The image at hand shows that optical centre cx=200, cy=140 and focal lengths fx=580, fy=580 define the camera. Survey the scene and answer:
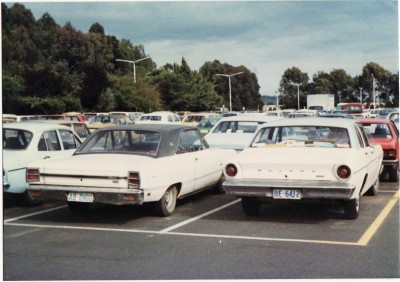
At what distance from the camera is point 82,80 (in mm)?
53250

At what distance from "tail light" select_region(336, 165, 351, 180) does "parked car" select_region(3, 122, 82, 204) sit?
14.1ft

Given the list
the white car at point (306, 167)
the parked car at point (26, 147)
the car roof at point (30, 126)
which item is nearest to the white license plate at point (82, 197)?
the parked car at point (26, 147)

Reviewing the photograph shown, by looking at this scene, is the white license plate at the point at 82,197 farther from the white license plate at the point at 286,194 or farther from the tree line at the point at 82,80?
the tree line at the point at 82,80

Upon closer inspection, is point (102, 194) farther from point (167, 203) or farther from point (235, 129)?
point (235, 129)

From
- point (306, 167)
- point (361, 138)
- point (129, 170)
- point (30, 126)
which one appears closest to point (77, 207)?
point (129, 170)

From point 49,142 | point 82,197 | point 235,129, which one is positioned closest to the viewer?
point 82,197

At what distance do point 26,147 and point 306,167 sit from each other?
4787 mm

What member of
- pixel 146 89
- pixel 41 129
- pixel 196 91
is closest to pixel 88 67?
pixel 146 89

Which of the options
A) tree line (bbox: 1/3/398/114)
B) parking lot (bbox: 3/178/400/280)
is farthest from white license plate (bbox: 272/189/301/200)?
tree line (bbox: 1/3/398/114)

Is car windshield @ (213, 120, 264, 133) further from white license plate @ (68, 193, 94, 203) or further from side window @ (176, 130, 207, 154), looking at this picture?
white license plate @ (68, 193, 94, 203)

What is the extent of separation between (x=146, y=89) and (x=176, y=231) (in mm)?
49906

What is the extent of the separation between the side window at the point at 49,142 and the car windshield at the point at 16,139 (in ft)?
0.76

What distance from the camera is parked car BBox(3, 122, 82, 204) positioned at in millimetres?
9258

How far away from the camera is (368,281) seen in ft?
17.2
